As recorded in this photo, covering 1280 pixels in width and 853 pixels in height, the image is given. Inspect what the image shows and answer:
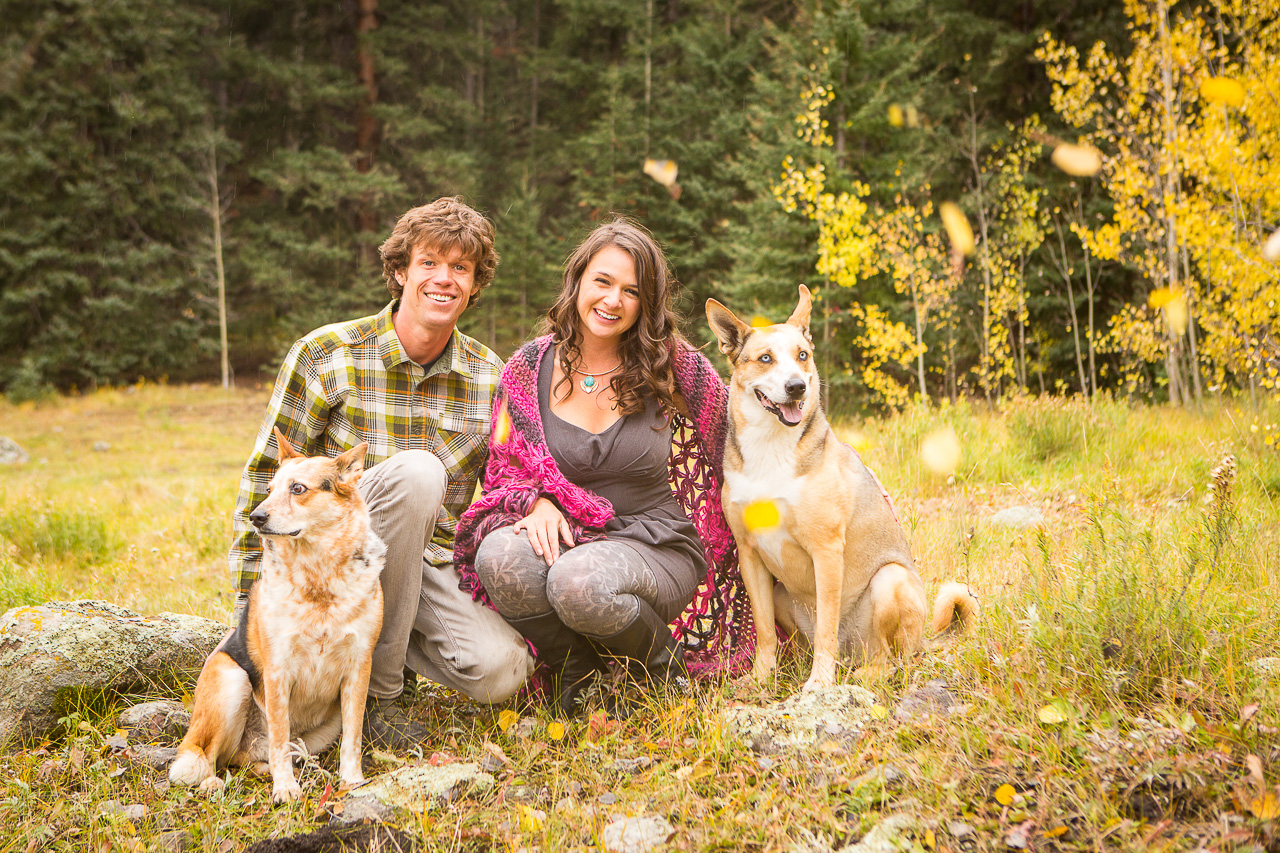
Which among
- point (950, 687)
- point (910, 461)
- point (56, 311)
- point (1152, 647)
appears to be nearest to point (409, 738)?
point (950, 687)

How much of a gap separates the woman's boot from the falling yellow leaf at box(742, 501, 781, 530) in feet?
2.67

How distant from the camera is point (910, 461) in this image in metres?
5.68

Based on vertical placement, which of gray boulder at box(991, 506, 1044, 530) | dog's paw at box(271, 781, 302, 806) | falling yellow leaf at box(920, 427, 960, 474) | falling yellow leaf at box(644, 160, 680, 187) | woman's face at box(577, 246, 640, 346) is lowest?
dog's paw at box(271, 781, 302, 806)

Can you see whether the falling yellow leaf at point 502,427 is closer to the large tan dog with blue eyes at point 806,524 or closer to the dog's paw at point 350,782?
the large tan dog with blue eyes at point 806,524

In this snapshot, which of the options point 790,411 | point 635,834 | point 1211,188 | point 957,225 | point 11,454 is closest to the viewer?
point 635,834

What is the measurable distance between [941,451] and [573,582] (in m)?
3.97

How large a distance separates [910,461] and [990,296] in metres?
4.97

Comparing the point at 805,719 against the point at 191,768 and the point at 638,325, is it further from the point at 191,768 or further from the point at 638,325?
the point at 191,768

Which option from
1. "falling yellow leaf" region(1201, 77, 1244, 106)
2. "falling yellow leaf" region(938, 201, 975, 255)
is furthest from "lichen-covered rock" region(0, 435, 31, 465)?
"falling yellow leaf" region(1201, 77, 1244, 106)

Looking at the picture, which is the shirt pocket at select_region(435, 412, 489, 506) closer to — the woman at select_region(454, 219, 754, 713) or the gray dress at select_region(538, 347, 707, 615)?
the woman at select_region(454, 219, 754, 713)

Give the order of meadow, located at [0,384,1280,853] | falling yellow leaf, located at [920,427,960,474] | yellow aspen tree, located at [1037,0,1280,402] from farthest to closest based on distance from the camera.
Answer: falling yellow leaf, located at [920,427,960,474], yellow aspen tree, located at [1037,0,1280,402], meadow, located at [0,384,1280,853]

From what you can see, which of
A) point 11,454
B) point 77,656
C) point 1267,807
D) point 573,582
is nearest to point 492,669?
point 573,582

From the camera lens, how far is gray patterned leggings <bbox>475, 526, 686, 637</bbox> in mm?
2689

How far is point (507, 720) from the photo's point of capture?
2.84 m
